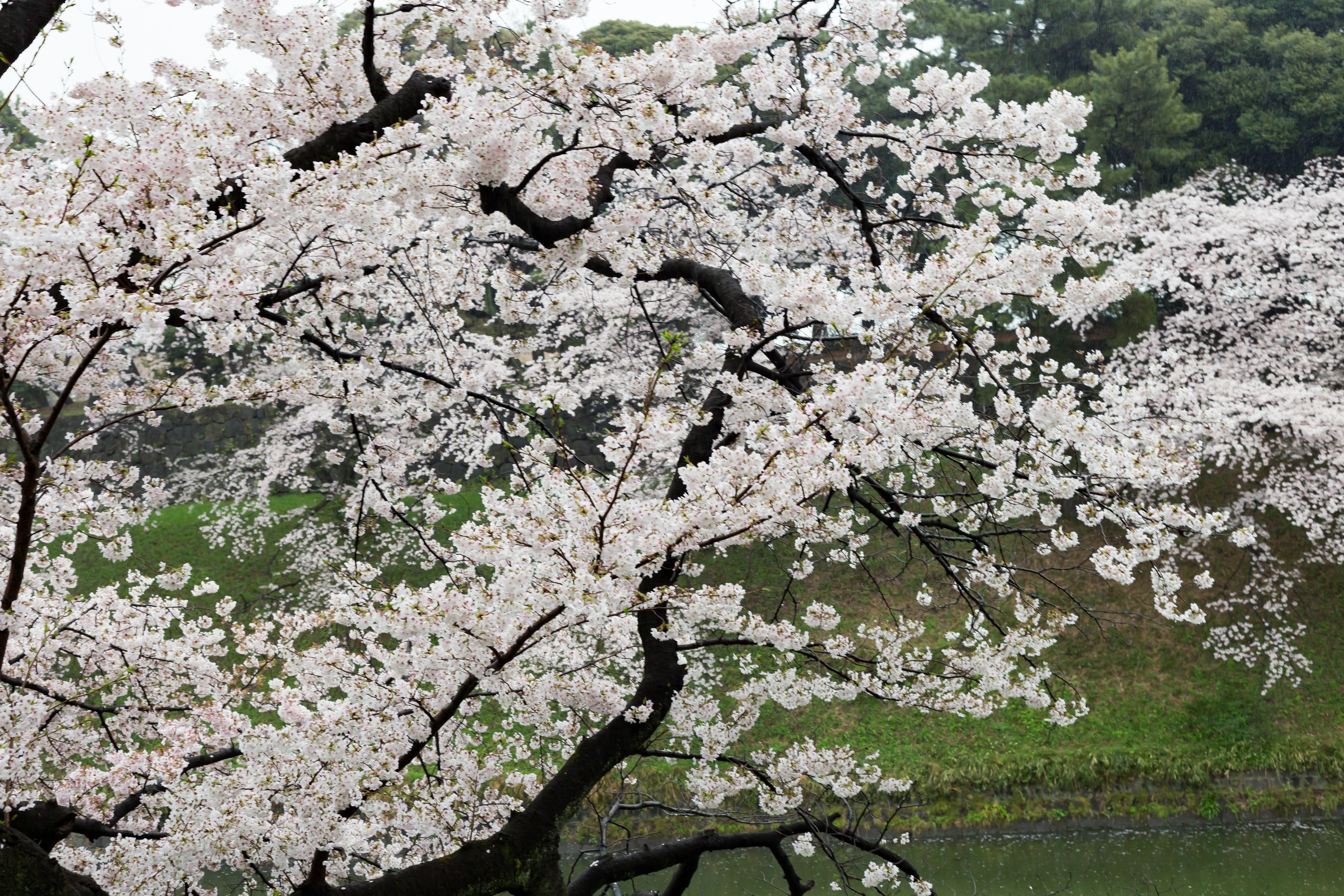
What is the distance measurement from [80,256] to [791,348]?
9.46 feet

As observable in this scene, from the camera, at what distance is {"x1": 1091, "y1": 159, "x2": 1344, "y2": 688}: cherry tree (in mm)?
12117

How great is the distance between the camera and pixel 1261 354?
12953 mm

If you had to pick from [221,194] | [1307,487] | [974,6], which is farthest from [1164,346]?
[221,194]

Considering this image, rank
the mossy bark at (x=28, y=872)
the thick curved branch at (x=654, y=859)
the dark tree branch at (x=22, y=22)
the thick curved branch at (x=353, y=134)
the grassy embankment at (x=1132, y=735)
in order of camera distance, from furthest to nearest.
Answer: the grassy embankment at (x=1132, y=735)
the thick curved branch at (x=654, y=859)
the thick curved branch at (x=353, y=134)
the dark tree branch at (x=22, y=22)
the mossy bark at (x=28, y=872)

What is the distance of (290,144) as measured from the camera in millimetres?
3975

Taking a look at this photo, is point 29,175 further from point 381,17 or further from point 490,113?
point 381,17

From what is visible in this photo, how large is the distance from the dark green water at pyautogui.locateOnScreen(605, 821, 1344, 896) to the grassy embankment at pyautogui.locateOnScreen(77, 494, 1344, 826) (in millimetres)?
301

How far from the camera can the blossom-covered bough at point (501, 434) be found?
2775mm

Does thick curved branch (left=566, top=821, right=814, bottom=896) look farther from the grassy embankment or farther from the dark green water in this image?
the grassy embankment

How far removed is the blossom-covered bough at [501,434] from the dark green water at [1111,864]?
5018 mm

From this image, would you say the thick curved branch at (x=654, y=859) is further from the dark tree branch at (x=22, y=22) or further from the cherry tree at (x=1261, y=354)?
the cherry tree at (x=1261, y=354)

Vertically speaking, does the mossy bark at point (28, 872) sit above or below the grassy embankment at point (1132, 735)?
below

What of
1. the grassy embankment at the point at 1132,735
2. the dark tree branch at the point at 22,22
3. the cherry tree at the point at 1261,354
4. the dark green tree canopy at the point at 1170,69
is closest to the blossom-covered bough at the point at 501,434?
the dark tree branch at the point at 22,22

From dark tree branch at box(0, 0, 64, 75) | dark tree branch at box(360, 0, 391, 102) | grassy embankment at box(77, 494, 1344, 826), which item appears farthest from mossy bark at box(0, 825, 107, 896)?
grassy embankment at box(77, 494, 1344, 826)
